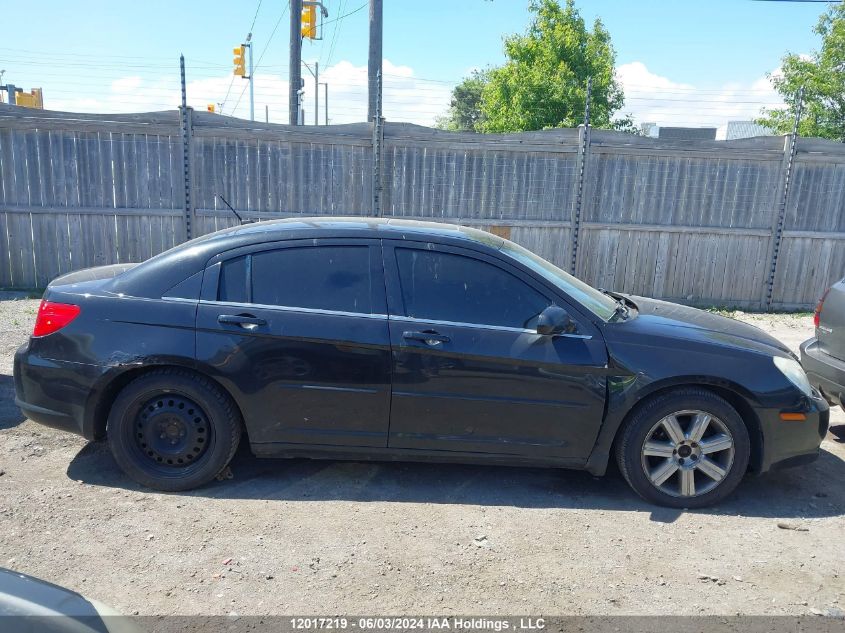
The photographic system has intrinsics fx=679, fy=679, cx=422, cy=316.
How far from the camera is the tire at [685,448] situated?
13.1ft

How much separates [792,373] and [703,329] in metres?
0.57

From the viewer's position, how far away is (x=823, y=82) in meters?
15.2

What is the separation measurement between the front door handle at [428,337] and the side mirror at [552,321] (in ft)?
1.77

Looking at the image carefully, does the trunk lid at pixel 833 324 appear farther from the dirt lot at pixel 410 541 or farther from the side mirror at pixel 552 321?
the side mirror at pixel 552 321

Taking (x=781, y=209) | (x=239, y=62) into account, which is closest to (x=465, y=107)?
(x=239, y=62)

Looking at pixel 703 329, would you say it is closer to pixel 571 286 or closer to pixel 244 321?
pixel 571 286

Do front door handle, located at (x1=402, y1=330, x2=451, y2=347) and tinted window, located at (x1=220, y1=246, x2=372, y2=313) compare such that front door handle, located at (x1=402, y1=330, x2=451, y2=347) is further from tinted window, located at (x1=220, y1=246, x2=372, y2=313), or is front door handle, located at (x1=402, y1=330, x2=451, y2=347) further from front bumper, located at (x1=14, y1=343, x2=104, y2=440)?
front bumper, located at (x1=14, y1=343, x2=104, y2=440)

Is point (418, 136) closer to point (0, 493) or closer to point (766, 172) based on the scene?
point (766, 172)

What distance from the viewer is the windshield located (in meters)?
4.22

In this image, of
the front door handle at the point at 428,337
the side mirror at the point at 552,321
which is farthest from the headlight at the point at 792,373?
the front door handle at the point at 428,337

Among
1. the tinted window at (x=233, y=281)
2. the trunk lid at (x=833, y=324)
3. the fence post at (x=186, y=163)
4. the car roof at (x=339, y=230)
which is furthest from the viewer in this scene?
the fence post at (x=186, y=163)

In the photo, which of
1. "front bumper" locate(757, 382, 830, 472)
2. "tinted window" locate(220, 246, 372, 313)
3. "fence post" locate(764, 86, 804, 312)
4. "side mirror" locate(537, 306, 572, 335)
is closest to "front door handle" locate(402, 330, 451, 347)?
"tinted window" locate(220, 246, 372, 313)

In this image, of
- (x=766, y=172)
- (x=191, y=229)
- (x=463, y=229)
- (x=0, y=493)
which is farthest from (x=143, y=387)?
(x=766, y=172)

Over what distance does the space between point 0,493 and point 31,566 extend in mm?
939
